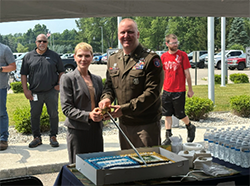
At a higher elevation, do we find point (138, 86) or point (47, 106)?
point (138, 86)

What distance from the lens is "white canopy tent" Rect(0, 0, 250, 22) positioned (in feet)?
10.5

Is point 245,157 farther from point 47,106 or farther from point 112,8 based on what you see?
point 47,106

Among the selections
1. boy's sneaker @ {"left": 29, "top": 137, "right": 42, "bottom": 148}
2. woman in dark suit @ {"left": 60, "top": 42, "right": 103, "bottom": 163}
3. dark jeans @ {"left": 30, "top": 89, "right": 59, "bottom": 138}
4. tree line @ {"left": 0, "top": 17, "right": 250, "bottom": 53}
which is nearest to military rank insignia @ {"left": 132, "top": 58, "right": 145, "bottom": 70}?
woman in dark suit @ {"left": 60, "top": 42, "right": 103, "bottom": 163}

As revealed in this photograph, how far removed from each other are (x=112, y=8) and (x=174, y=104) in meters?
3.89

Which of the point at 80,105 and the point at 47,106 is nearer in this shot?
the point at 80,105

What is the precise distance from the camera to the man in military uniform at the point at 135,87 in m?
3.64

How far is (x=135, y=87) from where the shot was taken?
3.74m

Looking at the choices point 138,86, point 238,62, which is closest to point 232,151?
point 138,86

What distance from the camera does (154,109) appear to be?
12.5 ft

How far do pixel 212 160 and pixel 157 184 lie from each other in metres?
0.83

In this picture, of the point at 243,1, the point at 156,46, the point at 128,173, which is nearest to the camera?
the point at 128,173

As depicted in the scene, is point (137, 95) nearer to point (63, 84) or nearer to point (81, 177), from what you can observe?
point (63, 84)

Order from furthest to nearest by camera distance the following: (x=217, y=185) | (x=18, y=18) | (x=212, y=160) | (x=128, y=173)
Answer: (x=18, y=18)
(x=212, y=160)
(x=217, y=185)
(x=128, y=173)

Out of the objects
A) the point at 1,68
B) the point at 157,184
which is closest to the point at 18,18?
the point at 157,184
